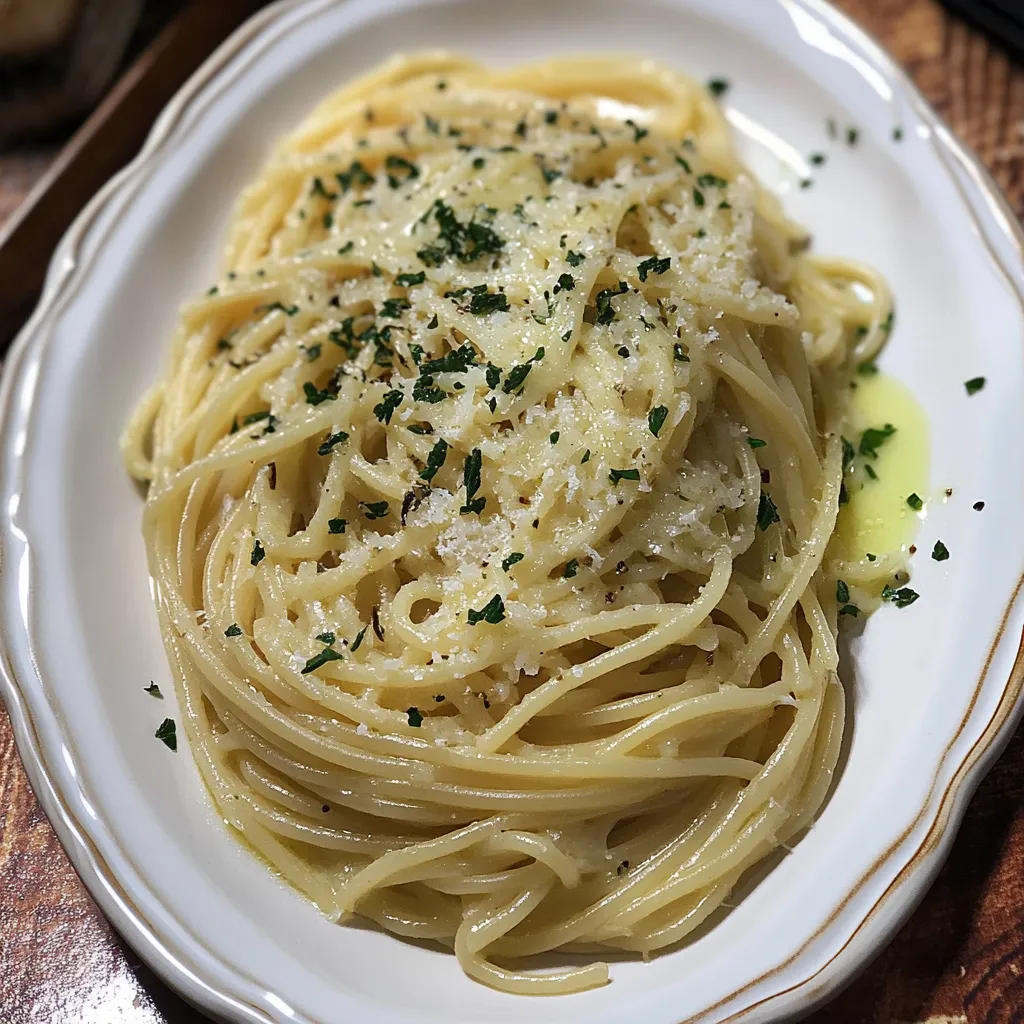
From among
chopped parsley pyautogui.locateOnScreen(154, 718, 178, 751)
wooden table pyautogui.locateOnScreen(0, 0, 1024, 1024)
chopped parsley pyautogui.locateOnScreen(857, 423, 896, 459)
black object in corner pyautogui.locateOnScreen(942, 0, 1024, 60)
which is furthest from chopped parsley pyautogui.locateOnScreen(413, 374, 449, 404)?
black object in corner pyautogui.locateOnScreen(942, 0, 1024, 60)

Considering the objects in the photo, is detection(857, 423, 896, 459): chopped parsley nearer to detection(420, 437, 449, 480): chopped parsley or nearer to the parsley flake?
detection(420, 437, 449, 480): chopped parsley

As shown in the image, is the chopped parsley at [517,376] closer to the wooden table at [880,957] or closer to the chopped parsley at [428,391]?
the chopped parsley at [428,391]

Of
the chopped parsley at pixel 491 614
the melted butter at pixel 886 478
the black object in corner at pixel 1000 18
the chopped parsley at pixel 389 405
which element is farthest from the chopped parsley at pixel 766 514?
the black object in corner at pixel 1000 18

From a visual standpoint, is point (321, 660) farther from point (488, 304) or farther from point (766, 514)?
point (766, 514)

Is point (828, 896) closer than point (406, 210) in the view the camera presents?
Yes

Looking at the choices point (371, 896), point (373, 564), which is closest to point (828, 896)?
point (371, 896)

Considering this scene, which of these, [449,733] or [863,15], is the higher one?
[863,15]

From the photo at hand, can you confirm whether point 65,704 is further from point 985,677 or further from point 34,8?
point 34,8
